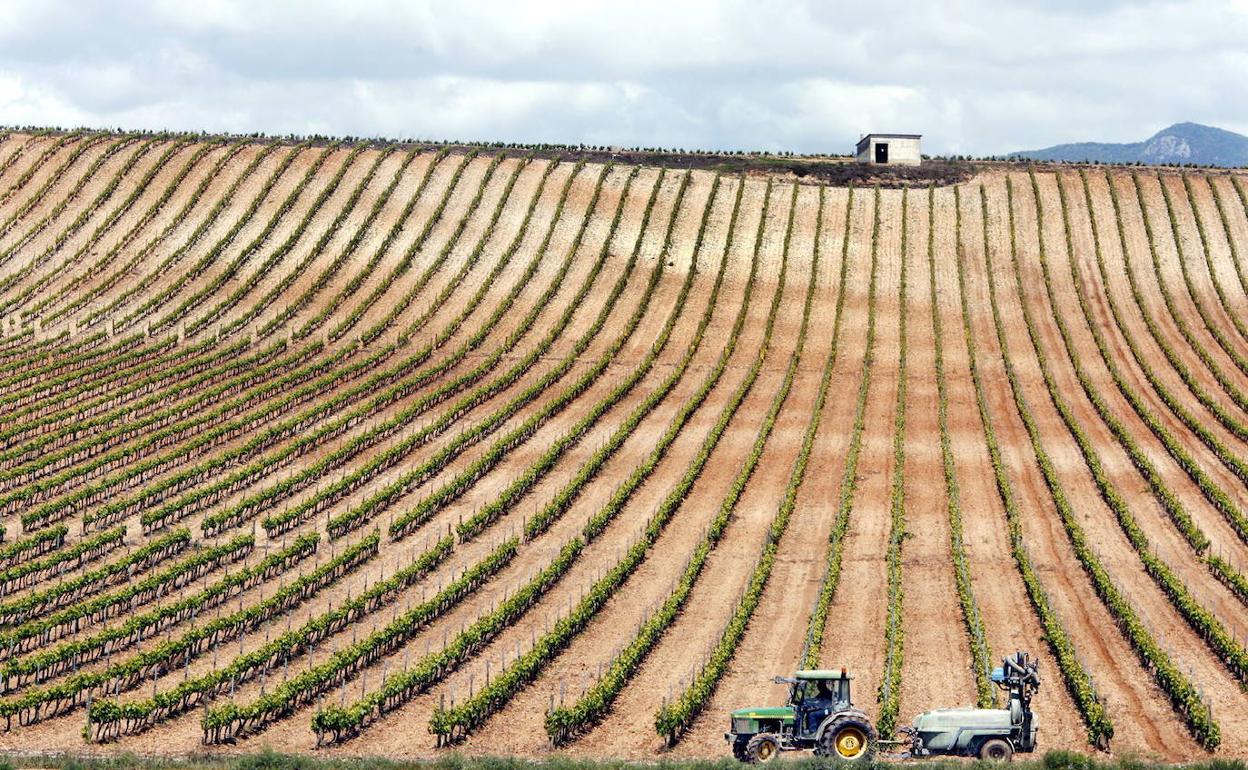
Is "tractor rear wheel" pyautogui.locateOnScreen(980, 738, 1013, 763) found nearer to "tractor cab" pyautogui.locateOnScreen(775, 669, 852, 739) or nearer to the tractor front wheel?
"tractor cab" pyautogui.locateOnScreen(775, 669, 852, 739)

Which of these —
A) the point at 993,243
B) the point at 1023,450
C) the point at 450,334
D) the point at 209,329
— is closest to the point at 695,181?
the point at 993,243

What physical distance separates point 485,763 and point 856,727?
958 centimetres

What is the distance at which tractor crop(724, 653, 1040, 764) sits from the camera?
3606cm

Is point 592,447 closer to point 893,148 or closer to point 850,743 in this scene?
point 850,743

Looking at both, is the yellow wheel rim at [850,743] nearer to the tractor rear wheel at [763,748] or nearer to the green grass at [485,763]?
the green grass at [485,763]

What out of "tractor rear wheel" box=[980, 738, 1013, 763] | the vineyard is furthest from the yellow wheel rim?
the vineyard

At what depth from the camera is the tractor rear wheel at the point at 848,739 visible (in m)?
36.0

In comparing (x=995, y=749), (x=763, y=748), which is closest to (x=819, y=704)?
(x=763, y=748)

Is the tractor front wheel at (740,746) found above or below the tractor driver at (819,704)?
below

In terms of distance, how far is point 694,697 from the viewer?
4244 cm

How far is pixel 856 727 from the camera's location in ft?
118

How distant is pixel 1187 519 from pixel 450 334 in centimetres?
5056

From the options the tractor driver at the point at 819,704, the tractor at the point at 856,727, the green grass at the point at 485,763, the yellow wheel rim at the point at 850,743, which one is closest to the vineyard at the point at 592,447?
the green grass at the point at 485,763

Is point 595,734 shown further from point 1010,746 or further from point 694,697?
point 1010,746
